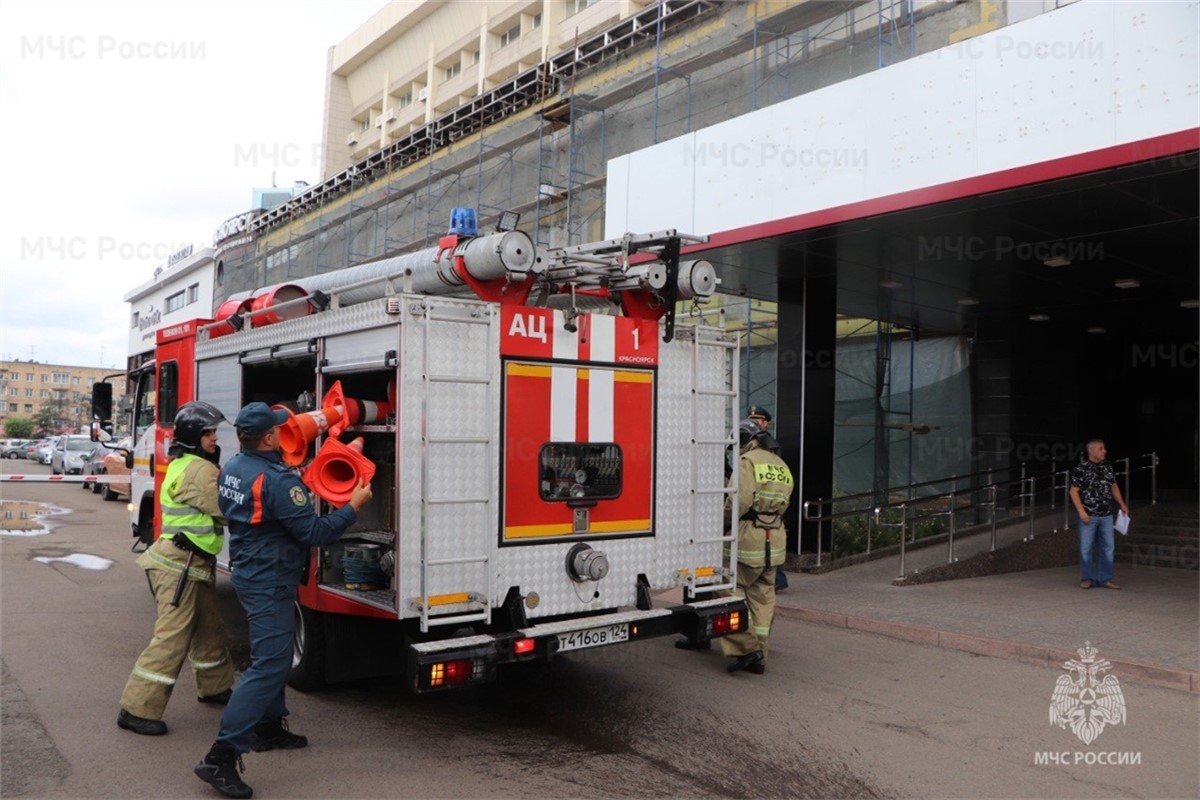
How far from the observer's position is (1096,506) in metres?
10.8

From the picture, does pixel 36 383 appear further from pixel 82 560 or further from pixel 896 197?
pixel 896 197

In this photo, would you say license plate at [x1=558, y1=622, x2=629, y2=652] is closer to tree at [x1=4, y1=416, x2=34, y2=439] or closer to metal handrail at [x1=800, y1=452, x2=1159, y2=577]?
metal handrail at [x1=800, y1=452, x2=1159, y2=577]

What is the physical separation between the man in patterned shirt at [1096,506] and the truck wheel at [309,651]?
8504 mm

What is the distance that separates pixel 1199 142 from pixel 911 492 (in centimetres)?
999

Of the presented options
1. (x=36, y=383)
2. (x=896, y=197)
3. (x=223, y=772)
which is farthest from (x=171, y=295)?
(x=36, y=383)

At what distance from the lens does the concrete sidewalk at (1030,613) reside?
780 centimetres

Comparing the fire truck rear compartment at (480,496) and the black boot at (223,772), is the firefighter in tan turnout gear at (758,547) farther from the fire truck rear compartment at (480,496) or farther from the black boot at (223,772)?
the black boot at (223,772)

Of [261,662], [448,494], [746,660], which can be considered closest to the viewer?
[261,662]

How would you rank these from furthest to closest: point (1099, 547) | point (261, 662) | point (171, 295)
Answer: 1. point (171, 295)
2. point (1099, 547)
3. point (261, 662)

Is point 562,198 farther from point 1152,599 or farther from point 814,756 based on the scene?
point 814,756

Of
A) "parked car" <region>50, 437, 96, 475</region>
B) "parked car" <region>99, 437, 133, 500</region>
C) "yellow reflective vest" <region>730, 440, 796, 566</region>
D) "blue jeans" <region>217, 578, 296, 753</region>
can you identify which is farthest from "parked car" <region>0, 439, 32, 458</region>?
"blue jeans" <region>217, 578, 296, 753</region>

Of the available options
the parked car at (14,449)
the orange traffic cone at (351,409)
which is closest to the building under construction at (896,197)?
the orange traffic cone at (351,409)

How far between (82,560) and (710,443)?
9.82 metres

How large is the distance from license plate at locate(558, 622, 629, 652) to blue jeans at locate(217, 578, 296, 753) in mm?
1513
